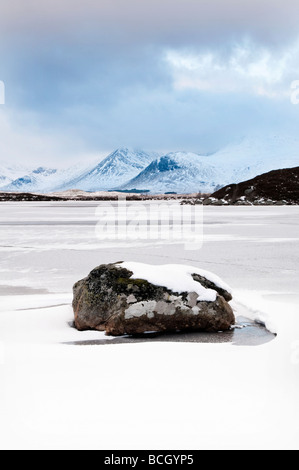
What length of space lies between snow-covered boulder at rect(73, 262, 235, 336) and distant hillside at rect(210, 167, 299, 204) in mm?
64282

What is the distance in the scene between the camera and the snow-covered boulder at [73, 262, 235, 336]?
4.68 m

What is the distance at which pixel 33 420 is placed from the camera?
2.79m

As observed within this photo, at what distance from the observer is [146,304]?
471 centimetres

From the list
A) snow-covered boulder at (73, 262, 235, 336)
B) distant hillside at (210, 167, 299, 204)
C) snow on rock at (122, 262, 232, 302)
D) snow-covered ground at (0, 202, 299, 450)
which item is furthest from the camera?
distant hillside at (210, 167, 299, 204)

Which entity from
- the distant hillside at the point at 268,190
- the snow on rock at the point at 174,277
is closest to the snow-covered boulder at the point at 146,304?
the snow on rock at the point at 174,277

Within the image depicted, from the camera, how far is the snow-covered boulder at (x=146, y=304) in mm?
4676

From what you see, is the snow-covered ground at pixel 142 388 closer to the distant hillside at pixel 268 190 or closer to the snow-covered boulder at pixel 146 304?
the snow-covered boulder at pixel 146 304

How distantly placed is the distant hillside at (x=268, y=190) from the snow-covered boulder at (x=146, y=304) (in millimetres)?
64282

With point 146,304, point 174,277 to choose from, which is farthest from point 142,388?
point 174,277

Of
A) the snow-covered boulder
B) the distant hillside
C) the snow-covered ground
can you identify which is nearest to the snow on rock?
the snow-covered boulder

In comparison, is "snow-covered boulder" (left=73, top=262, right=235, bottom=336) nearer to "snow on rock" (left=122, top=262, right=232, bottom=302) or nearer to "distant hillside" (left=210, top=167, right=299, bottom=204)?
"snow on rock" (left=122, top=262, right=232, bottom=302)

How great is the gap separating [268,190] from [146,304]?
7293 centimetres

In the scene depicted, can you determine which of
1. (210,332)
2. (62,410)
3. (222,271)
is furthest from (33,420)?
(222,271)

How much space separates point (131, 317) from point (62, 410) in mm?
1822
